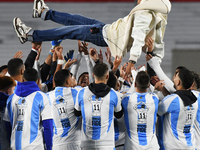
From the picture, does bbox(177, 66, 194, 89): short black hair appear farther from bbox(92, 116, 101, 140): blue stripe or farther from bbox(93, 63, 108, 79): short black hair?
bbox(92, 116, 101, 140): blue stripe

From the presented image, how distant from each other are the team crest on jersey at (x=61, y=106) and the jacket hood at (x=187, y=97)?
52.6 inches

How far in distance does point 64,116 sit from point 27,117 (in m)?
0.59

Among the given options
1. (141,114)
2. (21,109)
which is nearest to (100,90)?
(141,114)

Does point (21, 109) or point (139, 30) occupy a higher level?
point (139, 30)

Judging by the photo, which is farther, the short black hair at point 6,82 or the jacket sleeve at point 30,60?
the jacket sleeve at point 30,60

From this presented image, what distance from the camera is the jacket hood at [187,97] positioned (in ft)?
11.3

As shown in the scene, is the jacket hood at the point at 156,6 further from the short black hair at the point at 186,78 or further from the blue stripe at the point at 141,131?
the blue stripe at the point at 141,131

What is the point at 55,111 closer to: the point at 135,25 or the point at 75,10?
the point at 135,25

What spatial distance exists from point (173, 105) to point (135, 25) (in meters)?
1.07

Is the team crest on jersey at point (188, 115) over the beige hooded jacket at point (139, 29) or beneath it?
beneath

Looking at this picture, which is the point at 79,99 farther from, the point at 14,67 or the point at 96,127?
the point at 14,67

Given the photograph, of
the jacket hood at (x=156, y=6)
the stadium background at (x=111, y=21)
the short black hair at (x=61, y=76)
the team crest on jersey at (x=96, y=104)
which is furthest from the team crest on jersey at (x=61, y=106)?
the stadium background at (x=111, y=21)

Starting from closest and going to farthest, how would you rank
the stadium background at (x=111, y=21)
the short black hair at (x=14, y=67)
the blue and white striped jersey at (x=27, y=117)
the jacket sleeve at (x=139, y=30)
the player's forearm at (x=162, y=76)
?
the blue and white striped jersey at (x=27, y=117)
the short black hair at (x=14, y=67)
the jacket sleeve at (x=139, y=30)
the player's forearm at (x=162, y=76)
the stadium background at (x=111, y=21)

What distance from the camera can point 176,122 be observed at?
137 inches
